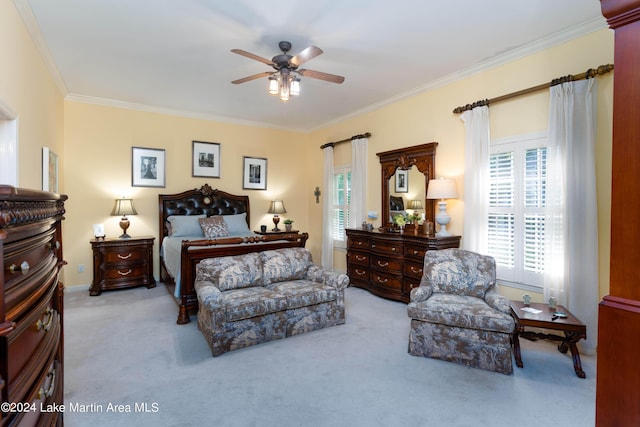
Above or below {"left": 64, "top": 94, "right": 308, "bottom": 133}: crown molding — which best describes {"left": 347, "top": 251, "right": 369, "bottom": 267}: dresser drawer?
below

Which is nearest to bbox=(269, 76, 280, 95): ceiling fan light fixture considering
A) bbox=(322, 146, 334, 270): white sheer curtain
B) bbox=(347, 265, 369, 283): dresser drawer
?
bbox=(347, 265, 369, 283): dresser drawer

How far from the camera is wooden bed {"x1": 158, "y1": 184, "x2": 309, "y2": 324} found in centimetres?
377

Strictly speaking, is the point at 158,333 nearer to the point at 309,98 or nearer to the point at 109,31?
the point at 109,31

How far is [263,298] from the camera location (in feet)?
10.4

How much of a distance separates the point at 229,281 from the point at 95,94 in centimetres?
395

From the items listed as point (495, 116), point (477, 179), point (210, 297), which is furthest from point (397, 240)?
point (210, 297)

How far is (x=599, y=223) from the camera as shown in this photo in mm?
2990

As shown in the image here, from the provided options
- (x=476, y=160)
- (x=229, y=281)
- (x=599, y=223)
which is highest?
(x=476, y=160)

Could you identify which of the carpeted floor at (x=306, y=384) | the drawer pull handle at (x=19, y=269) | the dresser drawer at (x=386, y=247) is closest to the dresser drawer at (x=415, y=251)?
the dresser drawer at (x=386, y=247)

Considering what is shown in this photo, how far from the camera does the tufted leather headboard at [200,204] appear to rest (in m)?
5.71

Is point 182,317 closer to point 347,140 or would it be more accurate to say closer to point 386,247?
point 386,247

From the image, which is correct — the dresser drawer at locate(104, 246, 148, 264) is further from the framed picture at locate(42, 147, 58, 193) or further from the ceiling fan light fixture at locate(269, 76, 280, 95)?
the ceiling fan light fixture at locate(269, 76, 280, 95)

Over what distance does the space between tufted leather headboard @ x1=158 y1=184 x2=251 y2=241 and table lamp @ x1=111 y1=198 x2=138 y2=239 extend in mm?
509

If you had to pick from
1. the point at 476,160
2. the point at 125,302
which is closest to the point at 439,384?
the point at 476,160
